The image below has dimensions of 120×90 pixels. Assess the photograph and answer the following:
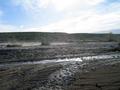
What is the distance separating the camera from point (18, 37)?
5631 cm

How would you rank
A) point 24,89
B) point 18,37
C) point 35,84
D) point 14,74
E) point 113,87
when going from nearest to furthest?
point 113,87
point 24,89
point 35,84
point 14,74
point 18,37

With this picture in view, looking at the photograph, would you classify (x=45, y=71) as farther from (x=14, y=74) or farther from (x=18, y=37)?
(x=18, y=37)

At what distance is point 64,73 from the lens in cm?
1162

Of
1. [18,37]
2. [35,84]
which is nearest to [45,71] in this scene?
[35,84]

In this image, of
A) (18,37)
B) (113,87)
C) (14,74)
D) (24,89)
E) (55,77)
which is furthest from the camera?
(18,37)

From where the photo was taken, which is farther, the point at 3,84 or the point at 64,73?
the point at 64,73

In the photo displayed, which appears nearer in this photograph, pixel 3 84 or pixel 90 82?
pixel 90 82

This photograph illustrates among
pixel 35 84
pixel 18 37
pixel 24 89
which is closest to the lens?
pixel 24 89

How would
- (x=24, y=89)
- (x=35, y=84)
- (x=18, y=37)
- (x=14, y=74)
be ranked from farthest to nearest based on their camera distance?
(x=18, y=37) < (x=14, y=74) < (x=35, y=84) < (x=24, y=89)

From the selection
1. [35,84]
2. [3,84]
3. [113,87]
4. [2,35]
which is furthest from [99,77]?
[2,35]

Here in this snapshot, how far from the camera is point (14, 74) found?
1158 cm

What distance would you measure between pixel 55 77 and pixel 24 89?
2.40 m

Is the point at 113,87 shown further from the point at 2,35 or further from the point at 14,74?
the point at 2,35

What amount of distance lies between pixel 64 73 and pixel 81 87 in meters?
3.29
